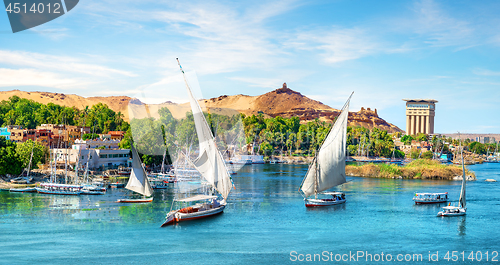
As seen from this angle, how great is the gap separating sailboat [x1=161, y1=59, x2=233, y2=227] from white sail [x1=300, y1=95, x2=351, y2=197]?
8827mm

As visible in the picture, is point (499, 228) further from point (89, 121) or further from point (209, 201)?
point (89, 121)

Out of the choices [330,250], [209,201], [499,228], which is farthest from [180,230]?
[499,228]

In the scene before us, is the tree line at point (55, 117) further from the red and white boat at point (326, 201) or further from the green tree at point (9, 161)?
the red and white boat at point (326, 201)

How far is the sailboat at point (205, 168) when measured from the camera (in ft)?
122

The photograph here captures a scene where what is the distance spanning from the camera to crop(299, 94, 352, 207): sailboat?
4400 centimetres

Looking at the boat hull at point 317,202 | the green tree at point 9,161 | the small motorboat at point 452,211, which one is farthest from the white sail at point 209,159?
the green tree at point 9,161

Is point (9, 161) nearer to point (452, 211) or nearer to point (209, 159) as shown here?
point (209, 159)

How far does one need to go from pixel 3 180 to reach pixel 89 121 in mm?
58191

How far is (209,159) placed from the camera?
127ft

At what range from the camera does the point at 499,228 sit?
36.5m

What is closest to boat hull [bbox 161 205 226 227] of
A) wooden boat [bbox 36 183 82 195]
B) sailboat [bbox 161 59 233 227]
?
sailboat [bbox 161 59 233 227]

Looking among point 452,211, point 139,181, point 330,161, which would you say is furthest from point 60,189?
point 452,211

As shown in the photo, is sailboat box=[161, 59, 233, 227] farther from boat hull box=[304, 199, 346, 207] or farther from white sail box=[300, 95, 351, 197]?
white sail box=[300, 95, 351, 197]

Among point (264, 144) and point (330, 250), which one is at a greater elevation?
point (264, 144)
